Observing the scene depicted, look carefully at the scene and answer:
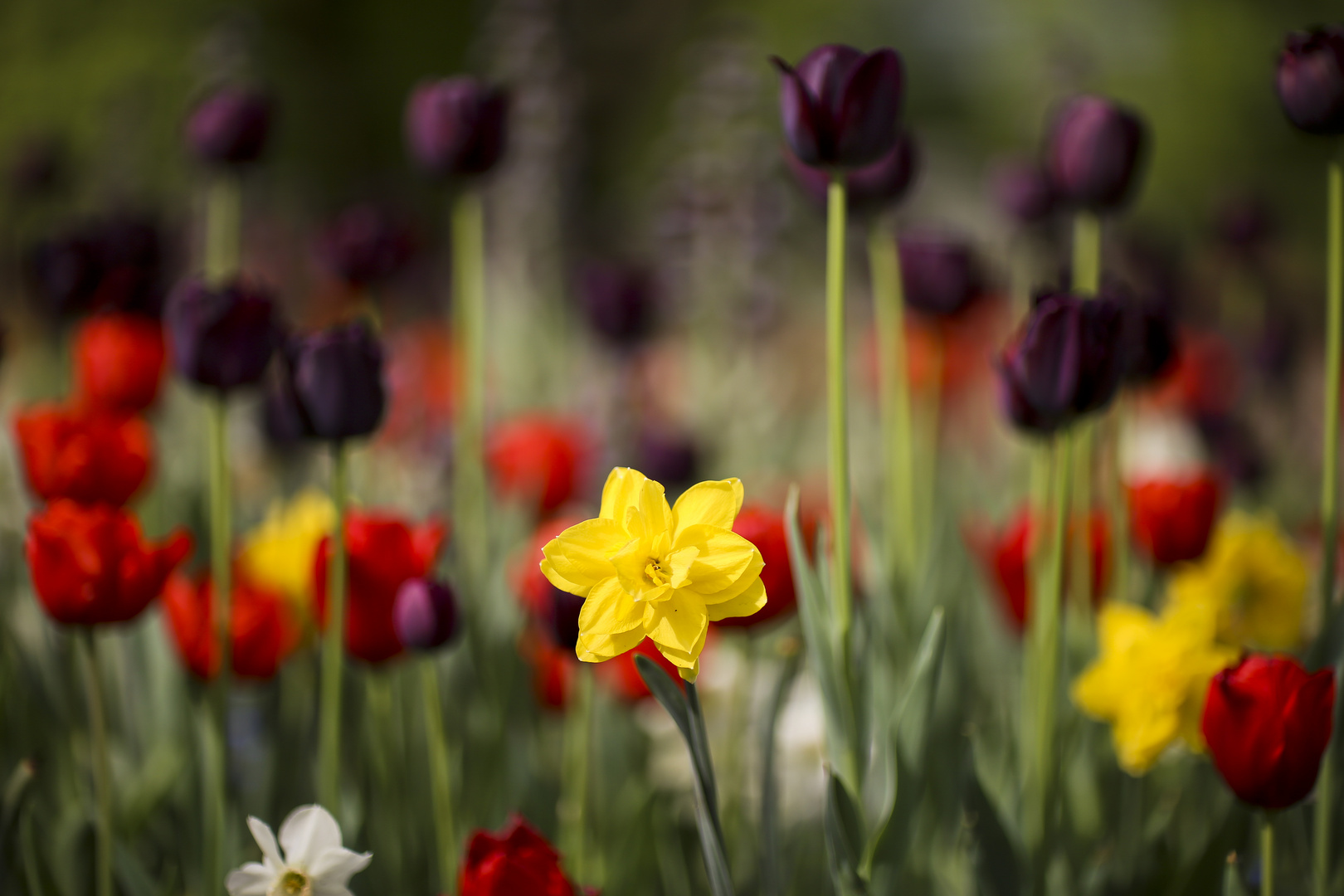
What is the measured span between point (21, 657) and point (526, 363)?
3202 millimetres

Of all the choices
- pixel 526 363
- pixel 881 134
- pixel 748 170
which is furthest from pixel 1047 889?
pixel 526 363

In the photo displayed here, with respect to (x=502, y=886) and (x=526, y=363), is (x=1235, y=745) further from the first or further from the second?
(x=526, y=363)

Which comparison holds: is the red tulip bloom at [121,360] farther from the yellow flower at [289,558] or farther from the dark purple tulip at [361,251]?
the yellow flower at [289,558]

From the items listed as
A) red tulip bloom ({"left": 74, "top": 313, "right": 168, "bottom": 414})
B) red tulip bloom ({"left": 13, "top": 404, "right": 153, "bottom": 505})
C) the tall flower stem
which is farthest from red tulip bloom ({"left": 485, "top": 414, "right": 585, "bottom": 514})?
the tall flower stem

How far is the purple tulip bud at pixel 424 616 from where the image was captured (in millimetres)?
975

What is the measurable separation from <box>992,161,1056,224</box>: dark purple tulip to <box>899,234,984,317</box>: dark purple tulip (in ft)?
1.26

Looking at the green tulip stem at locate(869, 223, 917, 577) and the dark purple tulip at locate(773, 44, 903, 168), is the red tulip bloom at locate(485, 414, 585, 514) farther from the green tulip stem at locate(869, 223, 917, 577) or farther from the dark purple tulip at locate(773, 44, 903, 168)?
the dark purple tulip at locate(773, 44, 903, 168)

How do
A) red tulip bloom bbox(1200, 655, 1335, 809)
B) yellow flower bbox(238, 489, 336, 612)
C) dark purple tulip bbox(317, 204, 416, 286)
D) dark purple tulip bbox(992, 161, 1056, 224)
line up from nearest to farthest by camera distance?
red tulip bloom bbox(1200, 655, 1335, 809) < yellow flower bbox(238, 489, 336, 612) < dark purple tulip bbox(317, 204, 416, 286) < dark purple tulip bbox(992, 161, 1056, 224)

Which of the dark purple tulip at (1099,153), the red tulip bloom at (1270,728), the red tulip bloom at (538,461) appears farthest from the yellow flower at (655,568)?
the red tulip bloom at (538,461)

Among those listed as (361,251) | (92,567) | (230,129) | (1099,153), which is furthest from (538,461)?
(1099,153)

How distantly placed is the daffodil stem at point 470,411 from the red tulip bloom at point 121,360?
0.49 m

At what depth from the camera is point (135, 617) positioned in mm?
1049

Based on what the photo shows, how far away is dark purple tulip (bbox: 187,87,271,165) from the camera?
1.62 m

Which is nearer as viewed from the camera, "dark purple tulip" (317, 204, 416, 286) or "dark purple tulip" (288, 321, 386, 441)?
"dark purple tulip" (288, 321, 386, 441)
